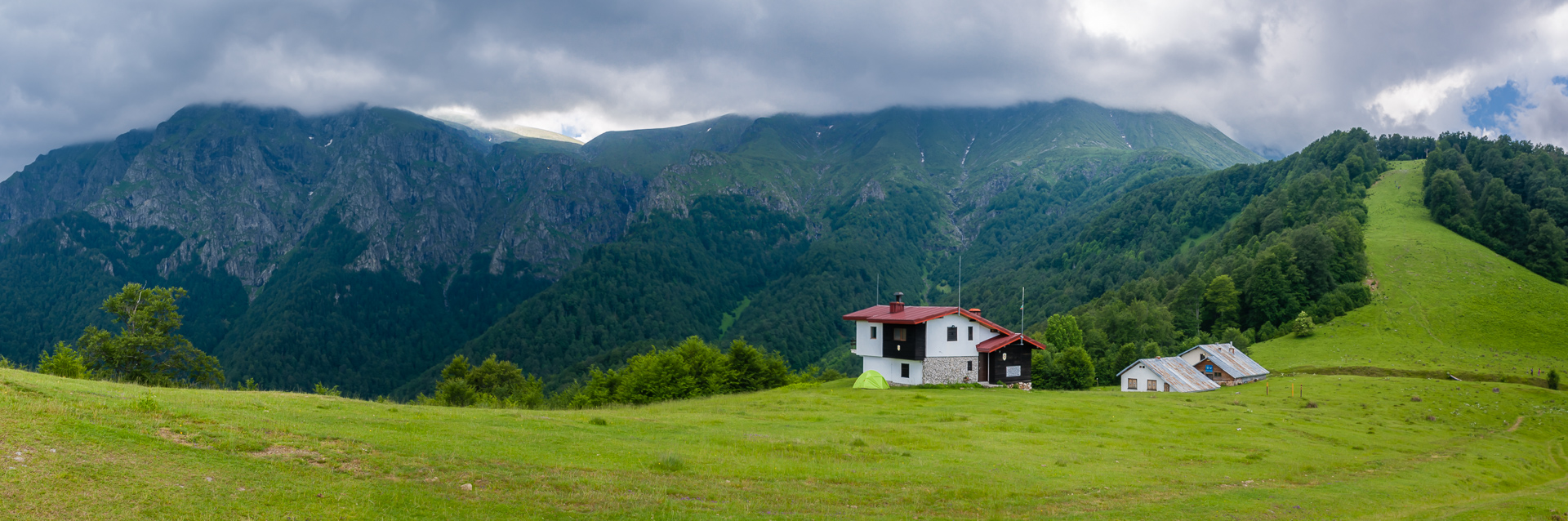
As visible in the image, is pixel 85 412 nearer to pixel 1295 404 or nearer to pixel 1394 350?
pixel 1295 404

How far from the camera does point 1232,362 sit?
266ft

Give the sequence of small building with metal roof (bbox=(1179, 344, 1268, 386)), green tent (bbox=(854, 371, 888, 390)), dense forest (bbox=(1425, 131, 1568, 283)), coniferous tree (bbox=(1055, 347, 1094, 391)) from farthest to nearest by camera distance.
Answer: dense forest (bbox=(1425, 131, 1568, 283)) → coniferous tree (bbox=(1055, 347, 1094, 391)) → small building with metal roof (bbox=(1179, 344, 1268, 386)) → green tent (bbox=(854, 371, 888, 390))

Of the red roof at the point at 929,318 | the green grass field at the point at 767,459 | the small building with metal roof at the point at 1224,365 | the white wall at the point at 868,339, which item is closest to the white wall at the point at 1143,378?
the small building with metal roof at the point at 1224,365

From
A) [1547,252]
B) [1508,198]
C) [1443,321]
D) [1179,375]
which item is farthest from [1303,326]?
[1508,198]

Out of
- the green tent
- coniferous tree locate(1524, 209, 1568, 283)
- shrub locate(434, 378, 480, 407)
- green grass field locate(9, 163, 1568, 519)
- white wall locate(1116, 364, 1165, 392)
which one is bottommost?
shrub locate(434, 378, 480, 407)

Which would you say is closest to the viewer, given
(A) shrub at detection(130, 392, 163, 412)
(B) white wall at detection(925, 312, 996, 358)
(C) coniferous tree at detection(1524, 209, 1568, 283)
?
(A) shrub at detection(130, 392, 163, 412)

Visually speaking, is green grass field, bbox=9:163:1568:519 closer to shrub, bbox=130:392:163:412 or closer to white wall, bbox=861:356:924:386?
shrub, bbox=130:392:163:412

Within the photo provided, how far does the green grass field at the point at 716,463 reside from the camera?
1489cm

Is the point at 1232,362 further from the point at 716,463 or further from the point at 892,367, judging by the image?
the point at 716,463

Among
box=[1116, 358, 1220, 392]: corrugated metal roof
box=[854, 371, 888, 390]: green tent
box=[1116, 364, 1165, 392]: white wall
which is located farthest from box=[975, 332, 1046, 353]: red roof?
box=[1116, 358, 1220, 392]: corrugated metal roof

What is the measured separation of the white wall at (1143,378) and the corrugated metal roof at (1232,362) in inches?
348

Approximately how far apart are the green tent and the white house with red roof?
16.3ft

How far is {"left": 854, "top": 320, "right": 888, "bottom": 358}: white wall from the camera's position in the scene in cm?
6699

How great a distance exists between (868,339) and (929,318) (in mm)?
7521
